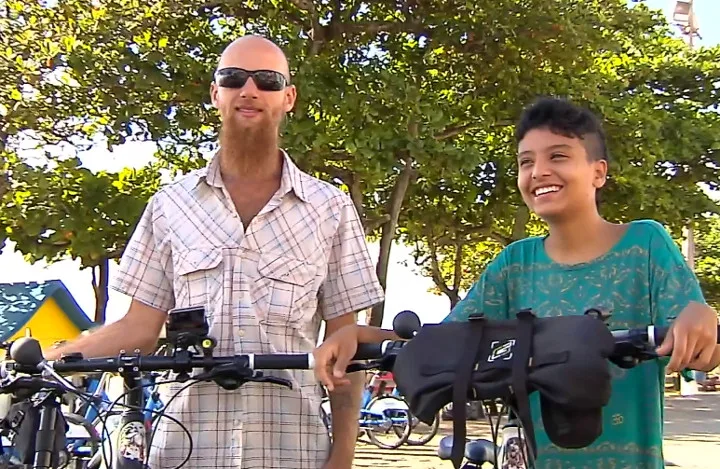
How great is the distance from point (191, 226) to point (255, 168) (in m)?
0.26

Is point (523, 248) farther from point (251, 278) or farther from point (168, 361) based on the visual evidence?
point (168, 361)

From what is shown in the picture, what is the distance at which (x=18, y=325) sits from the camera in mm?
13664

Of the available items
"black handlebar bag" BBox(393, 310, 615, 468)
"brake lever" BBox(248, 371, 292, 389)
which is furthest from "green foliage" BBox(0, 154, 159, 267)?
"black handlebar bag" BBox(393, 310, 615, 468)

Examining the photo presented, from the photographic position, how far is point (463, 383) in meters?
2.01

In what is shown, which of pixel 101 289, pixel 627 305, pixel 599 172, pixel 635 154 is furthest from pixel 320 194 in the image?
pixel 101 289

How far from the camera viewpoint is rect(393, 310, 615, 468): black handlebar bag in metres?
1.93

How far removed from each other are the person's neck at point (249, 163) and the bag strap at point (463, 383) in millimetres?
1004

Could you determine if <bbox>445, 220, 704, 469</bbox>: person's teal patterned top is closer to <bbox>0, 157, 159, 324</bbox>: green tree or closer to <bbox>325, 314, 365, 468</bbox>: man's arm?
<bbox>325, 314, 365, 468</bbox>: man's arm

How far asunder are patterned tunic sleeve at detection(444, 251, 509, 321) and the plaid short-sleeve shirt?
1.05 ft

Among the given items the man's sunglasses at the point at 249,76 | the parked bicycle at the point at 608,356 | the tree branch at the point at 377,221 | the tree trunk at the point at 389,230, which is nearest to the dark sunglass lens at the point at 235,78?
the man's sunglasses at the point at 249,76

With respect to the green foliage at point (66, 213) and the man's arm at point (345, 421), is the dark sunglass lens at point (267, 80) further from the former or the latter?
the green foliage at point (66, 213)

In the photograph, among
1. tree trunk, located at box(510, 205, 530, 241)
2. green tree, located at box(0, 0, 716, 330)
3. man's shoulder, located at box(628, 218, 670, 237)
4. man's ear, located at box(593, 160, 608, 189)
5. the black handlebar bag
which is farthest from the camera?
tree trunk, located at box(510, 205, 530, 241)

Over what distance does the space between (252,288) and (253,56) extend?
66 cm

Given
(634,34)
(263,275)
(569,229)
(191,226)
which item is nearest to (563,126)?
(569,229)
